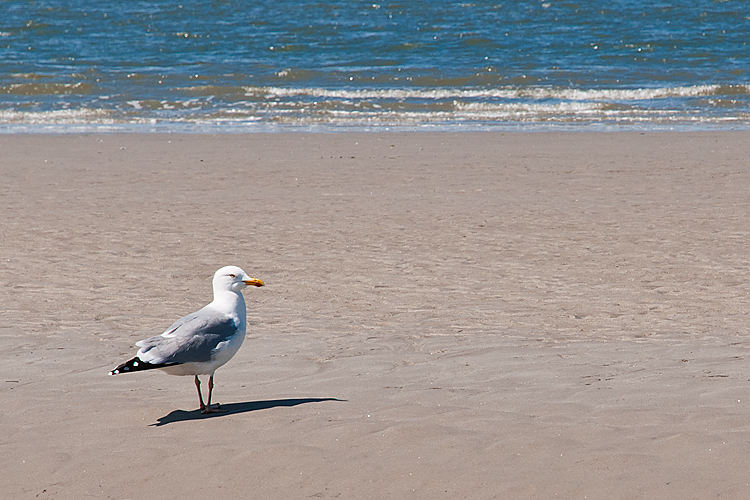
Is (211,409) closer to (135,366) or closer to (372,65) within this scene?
(135,366)

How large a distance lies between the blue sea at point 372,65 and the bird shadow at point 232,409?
574 inches

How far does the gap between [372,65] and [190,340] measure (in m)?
27.8

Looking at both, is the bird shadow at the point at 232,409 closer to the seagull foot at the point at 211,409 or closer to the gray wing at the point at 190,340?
the seagull foot at the point at 211,409

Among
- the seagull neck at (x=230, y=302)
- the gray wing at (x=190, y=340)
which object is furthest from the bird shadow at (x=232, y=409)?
the seagull neck at (x=230, y=302)

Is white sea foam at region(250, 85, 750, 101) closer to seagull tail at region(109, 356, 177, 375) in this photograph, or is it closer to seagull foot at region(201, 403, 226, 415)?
seagull foot at region(201, 403, 226, 415)

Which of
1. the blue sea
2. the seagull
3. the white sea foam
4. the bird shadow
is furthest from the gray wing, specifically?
the white sea foam

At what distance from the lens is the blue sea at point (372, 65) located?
21281mm

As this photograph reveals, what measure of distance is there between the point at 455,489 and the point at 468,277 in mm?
4113

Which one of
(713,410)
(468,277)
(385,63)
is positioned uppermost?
(713,410)

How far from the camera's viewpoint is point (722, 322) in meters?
6.06

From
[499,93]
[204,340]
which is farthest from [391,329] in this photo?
[499,93]

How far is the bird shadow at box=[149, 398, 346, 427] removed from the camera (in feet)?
14.4

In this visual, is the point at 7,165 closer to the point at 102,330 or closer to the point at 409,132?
the point at 409,132

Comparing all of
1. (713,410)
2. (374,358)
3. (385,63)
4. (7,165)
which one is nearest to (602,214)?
(374,358)
